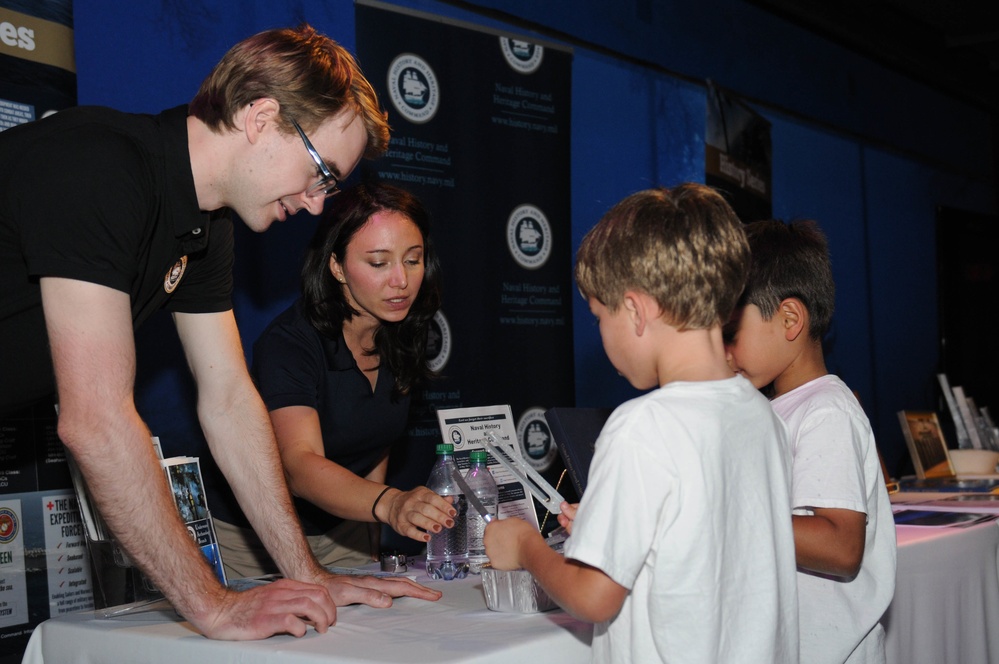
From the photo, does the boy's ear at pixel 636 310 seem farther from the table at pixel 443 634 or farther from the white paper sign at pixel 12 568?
the white paper sign at pixel 12 568

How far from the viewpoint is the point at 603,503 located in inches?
42.1

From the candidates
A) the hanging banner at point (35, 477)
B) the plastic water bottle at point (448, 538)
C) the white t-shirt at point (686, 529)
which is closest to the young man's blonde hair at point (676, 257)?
the white t-shirt at point (686, 529)

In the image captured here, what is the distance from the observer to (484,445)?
209 cm

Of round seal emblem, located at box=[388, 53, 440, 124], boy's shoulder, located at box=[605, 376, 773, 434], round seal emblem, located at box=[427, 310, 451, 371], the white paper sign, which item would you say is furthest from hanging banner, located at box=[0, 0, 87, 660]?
boy's shoulder, located at box=[605, 376, 773, 434]

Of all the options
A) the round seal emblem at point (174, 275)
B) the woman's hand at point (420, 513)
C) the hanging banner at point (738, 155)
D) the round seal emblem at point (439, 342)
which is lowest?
the woman's hand at point (420, 513)

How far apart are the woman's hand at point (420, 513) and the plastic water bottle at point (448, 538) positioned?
0.21ft

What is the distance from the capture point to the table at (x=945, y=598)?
1943mm

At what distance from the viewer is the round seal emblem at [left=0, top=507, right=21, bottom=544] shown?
222cm

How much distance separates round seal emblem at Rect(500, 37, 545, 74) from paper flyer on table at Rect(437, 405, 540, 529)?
6.33 feet

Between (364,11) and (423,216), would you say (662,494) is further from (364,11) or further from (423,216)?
(364,11)

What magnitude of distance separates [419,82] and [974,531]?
2.28m

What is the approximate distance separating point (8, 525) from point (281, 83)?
1.38m

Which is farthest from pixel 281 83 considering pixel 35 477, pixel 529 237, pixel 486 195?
pixel 529 237

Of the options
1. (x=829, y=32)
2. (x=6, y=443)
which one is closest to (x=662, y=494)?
(x=6, y=443)
